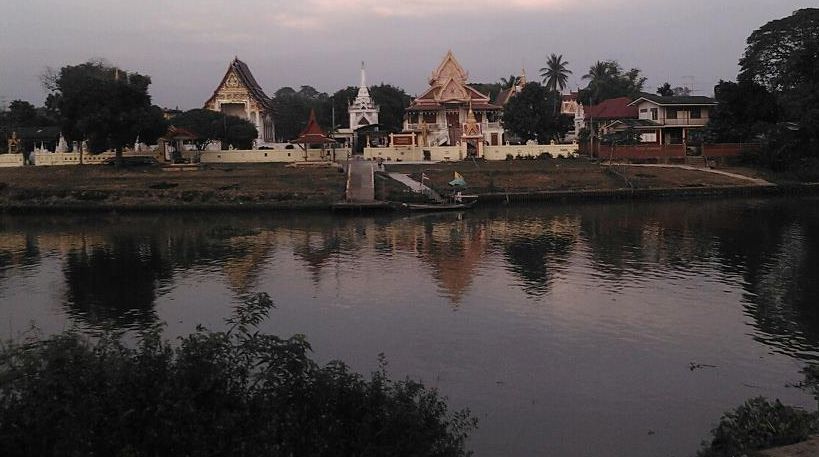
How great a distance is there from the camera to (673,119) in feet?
209

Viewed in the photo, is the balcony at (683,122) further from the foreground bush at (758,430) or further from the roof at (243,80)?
the foreground bush at (758,430)

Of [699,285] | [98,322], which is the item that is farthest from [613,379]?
[98,322]

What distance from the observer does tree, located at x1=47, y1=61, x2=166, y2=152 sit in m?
48.3

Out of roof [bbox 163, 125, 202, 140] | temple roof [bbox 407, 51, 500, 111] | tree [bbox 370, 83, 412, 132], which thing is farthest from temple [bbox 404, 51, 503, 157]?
roof [bbox 163, 125, 202, 140]

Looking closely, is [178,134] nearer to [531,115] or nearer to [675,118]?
[531,115]

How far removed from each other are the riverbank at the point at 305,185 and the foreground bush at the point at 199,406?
34208 mm

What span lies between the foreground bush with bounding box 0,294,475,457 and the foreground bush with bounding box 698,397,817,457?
3515 mm

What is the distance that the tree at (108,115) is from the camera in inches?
1901

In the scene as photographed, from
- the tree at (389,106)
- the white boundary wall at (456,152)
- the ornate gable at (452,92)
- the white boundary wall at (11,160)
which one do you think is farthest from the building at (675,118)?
the white boundary wall at (11,160)

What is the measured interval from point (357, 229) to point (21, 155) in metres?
34.7

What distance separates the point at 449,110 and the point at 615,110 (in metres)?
17.9

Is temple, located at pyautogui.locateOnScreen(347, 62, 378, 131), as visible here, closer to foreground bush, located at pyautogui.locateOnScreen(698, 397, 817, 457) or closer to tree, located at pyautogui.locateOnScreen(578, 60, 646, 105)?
tree, located at pyautogui.locateOnScreen(578, 60, 646, 105)

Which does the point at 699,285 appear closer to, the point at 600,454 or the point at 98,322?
the point at 600,454

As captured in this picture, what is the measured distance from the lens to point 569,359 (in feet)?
48.4
